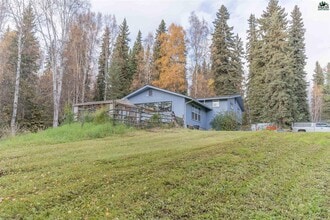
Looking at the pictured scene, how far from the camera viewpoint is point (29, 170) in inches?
235

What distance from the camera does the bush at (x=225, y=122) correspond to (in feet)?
79.7

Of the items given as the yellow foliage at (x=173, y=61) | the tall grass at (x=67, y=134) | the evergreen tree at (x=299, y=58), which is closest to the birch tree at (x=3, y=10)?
the tall grass at (x=67, y=134)

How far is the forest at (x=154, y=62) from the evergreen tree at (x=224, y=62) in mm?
126

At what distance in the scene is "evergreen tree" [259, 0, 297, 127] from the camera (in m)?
26.5

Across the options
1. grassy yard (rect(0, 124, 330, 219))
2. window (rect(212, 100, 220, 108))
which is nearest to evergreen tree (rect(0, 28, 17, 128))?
grassy yard (rect(0, 124, 330, 219))

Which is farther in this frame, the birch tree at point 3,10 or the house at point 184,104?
the house at point 184,104

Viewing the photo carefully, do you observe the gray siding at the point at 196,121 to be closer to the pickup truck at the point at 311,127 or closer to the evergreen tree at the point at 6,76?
the pickup truck at the point at 311,127

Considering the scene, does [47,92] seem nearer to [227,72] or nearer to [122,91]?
[122,91]

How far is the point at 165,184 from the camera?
5070mm

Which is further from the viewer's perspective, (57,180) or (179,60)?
(179,60)

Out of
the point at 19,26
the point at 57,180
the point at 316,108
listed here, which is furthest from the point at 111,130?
the point at 316,108

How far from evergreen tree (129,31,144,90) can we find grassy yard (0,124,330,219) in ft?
81.5

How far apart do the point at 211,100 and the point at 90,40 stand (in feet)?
44.1

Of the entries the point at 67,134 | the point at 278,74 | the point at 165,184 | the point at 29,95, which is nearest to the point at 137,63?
the point at 29,95
